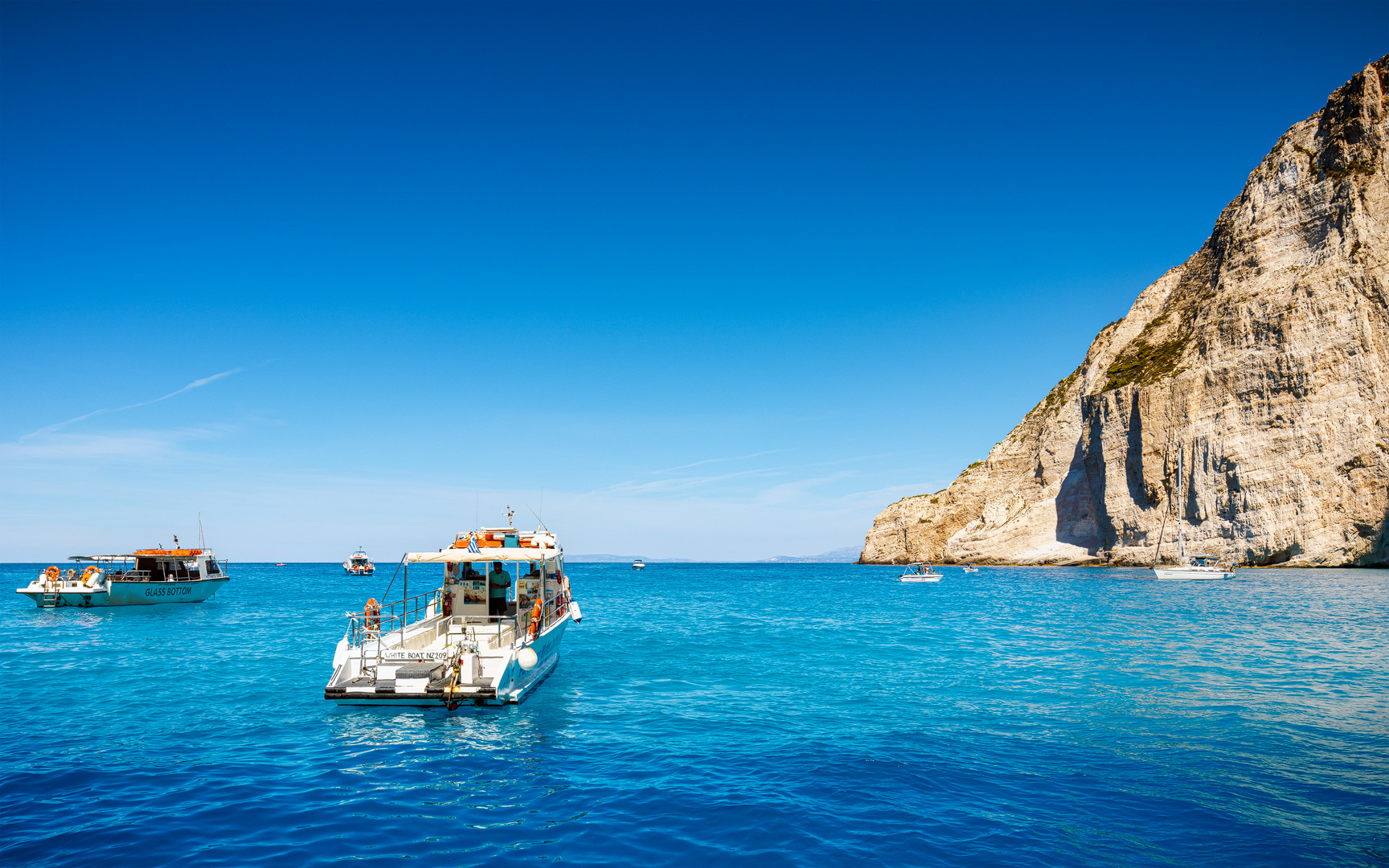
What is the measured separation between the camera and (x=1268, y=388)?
73.5 metres

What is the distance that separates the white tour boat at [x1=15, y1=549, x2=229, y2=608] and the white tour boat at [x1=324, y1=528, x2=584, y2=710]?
1437 inches

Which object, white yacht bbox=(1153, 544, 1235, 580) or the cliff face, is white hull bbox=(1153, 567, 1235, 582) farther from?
the cliff face

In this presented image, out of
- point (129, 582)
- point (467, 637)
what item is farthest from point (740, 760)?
point (129, 582)

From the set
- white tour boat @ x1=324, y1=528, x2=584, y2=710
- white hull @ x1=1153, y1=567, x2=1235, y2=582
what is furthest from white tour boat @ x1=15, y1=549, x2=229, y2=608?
white hull @ x1=1153, y1=567, x2=1235, y2=582

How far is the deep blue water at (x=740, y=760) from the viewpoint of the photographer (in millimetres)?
8781

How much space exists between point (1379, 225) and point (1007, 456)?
5250 cm

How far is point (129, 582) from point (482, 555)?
40.8 meters

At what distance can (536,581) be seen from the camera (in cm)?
2194

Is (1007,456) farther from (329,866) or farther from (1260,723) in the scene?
(329,866)

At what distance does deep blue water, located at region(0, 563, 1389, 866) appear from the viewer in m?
8.78

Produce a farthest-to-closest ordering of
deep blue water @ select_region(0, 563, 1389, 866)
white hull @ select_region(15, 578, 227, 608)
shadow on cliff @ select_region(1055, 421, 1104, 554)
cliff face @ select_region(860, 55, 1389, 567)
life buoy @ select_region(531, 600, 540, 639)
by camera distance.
Result: shadow on cliff @ select_region(1055, 421, 1104, 554) < cliff face @ select_region(860, 55, 1389, 567) < white hull @ select_region(15, 578, 227, 608) < life buoy @ select_region(531, 600, 540, 639) < deep blue water @ select_region(0, 563, 1389, 866)

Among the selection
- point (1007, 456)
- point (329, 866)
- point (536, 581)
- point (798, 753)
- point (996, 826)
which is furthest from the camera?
point (1007, 456)

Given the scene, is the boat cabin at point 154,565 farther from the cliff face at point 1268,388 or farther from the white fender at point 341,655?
the cliff face at point 1268,388

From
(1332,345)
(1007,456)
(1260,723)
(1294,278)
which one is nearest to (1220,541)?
(1332,345)
